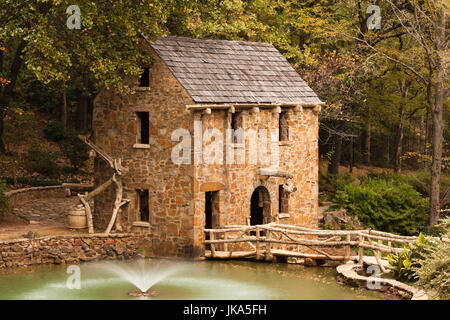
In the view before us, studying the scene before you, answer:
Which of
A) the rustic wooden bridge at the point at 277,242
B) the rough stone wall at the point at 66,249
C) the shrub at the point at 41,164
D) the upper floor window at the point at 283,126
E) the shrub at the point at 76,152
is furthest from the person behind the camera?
the shrub at the point at 76,152

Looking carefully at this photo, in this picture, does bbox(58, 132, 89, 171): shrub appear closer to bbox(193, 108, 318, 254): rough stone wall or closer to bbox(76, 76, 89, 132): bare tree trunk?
bbox(76, 76, 89, 132): bare tree trunk

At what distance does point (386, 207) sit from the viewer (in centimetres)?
2905

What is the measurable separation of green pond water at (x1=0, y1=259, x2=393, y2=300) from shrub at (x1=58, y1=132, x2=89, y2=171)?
1345 centimetres

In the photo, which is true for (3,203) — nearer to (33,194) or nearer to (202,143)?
(33,194)

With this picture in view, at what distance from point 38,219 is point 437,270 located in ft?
49.2

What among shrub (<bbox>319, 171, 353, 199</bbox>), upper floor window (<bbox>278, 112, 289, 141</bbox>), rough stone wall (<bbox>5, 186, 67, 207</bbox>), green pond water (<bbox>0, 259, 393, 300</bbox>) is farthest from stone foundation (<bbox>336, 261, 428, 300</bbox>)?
rough stone wall (<bbox>5, 186, 67, 207</bbox>)

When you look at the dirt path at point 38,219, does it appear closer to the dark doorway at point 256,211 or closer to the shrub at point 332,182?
the dark doorway at point 256,211

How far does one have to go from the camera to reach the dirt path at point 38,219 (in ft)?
77.5

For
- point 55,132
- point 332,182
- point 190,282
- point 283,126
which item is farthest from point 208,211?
point 55,132

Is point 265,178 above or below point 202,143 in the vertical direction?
below

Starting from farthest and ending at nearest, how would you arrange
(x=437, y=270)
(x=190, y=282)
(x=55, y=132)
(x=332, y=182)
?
(x=55, y=132) < (x=332, y=182) < (x=190, y=282) < (x=437, y=270)

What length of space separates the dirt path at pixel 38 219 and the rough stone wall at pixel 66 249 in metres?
0.92

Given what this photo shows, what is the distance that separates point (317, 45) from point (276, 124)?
1115 cm

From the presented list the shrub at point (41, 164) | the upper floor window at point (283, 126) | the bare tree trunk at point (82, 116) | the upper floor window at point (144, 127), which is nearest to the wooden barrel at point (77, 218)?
the upper floor window at point (144, 127)
